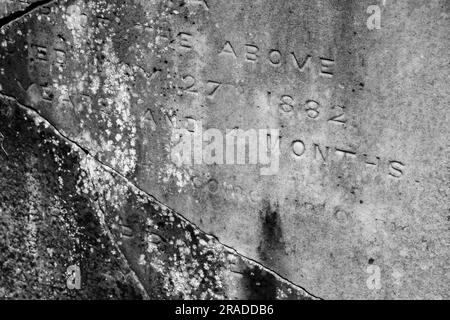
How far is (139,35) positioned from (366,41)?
2.04ft

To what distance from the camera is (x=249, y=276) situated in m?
1.73

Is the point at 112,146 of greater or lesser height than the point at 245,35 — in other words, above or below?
below

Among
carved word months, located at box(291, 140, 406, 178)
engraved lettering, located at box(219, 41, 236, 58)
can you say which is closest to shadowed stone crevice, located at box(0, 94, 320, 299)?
carved word months, located at box(291, 140, 406, 178)

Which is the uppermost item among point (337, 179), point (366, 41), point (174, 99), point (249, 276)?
point (366, 41)

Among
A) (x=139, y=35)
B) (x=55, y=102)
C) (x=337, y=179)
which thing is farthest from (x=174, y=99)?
(x=337, y=179)

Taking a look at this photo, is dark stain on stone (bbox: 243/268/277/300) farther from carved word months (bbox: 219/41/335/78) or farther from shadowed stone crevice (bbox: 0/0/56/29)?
shadowed stone crevice (bbox: 0/0/56/29)

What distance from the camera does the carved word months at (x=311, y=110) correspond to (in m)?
1.53

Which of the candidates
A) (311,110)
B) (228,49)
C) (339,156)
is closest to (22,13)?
(228,49)

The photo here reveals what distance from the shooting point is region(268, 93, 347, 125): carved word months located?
5.02 feet

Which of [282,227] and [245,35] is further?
[282,227]

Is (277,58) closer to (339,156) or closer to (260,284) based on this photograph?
(339,156)

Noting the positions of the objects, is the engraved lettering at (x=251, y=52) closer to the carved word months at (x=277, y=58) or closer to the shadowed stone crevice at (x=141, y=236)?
the carved word months at (x=277, y=58)

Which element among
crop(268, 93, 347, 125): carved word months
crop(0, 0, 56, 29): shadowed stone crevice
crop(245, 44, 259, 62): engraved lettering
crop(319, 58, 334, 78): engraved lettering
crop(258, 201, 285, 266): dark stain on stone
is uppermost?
crop(0, 0, 56, 29): shadowed stone crevice

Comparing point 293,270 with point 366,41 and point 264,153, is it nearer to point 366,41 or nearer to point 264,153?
point 264,153
